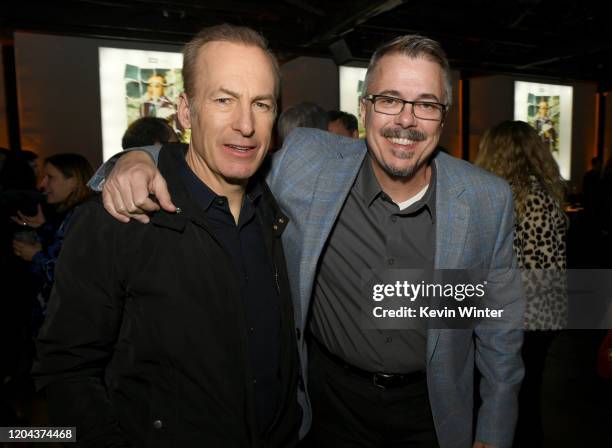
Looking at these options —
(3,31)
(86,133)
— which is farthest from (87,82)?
(3,31)

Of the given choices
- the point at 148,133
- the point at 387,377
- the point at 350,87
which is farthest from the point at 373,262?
the point at 350,87

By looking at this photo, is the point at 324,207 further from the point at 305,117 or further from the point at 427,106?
the point at 305,117

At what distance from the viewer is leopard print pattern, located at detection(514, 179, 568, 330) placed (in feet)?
8.50

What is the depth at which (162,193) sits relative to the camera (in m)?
1.18

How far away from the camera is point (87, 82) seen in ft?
18.7

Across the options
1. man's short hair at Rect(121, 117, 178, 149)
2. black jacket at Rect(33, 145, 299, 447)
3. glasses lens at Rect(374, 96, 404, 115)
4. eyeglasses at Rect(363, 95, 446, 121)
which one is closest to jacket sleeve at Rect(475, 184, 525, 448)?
eyeglasses at Rect(363, 95, 446, 121)

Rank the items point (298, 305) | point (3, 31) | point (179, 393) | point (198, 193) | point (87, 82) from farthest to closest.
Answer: point (87, 82) < point (3, 31) < point (298, 305) < point (198, 193) < point (179, 393)

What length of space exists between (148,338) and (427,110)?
3.84 ft

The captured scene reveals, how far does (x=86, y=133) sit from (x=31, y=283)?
311 cm

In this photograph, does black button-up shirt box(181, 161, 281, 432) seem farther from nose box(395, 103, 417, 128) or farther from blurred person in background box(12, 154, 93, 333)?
blurred person in background box(12, 154, 93, 333)

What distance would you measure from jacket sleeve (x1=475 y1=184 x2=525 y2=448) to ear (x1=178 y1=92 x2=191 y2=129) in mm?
1099

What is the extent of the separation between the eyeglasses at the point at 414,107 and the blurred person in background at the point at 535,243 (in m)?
1.21

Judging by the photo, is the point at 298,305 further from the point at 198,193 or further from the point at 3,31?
the point at 3,31

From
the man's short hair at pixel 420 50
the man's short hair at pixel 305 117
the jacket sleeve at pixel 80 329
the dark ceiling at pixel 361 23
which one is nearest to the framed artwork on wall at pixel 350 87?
the dark ceiling at pixel 361 23
